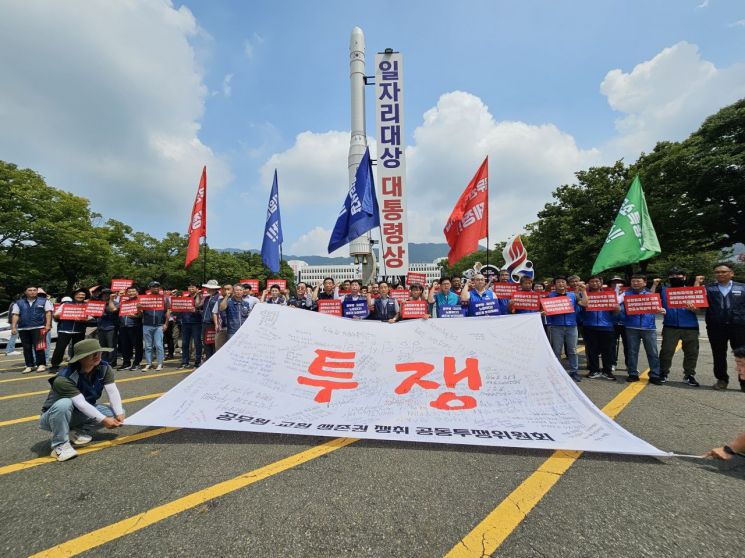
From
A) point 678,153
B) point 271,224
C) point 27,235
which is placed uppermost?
point 678,153

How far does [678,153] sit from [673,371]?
25.1m

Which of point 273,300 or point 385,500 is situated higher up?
point 273,300

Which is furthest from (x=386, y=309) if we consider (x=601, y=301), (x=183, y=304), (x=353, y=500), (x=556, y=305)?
(x=183, y=304)

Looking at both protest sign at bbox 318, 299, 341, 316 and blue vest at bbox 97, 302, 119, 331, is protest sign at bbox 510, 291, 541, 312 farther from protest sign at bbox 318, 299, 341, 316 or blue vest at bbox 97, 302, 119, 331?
blue vest at bbox 97, 302, 119, 331

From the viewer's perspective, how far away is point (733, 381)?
607 centimetres

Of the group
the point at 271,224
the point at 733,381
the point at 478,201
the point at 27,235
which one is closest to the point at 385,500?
the point at 733,381

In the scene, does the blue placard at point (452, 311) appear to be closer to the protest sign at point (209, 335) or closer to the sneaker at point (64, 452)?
the protest sign at point (209, 335)

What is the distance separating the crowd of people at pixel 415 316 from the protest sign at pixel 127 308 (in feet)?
0.06

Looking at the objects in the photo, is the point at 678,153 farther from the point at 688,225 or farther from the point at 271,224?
the point at 271,224

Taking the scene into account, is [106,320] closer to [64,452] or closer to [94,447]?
[94,447]

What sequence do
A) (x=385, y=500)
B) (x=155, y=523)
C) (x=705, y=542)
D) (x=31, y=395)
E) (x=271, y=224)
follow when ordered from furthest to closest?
(x=271, y=224)
(x=31, y=395)
(x=385, y=500)
(x=155, y=523)
(x=705, y=542)

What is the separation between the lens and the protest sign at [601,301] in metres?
6.26

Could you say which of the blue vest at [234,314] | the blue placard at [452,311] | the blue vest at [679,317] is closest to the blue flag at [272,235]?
the blue vest at [234,314]
